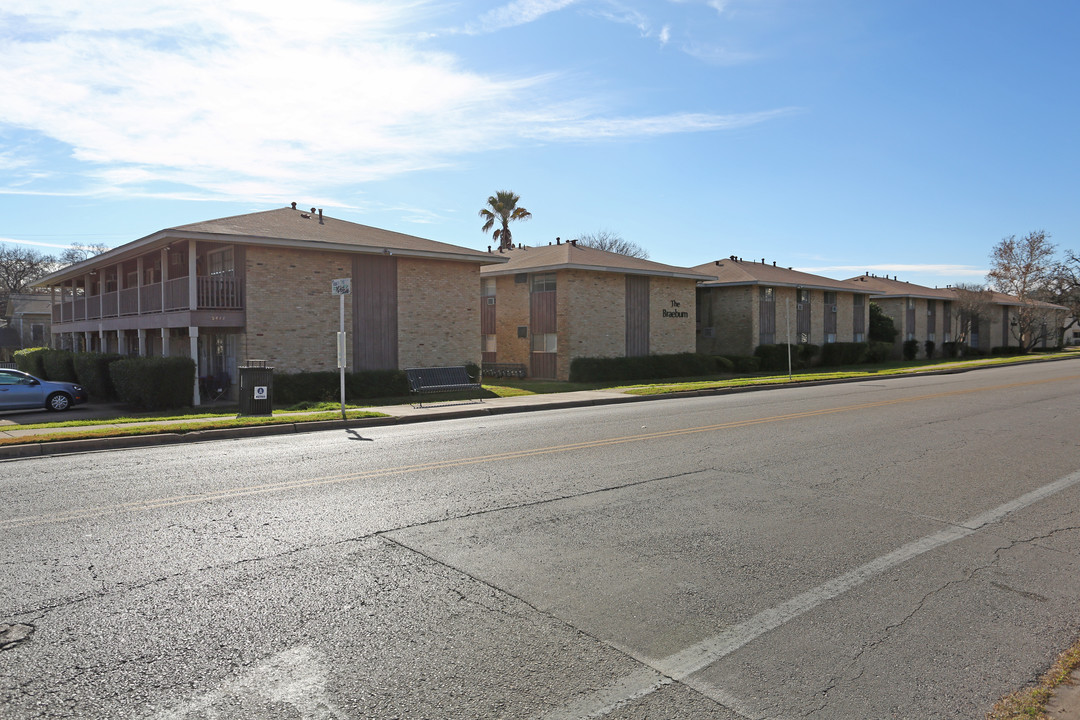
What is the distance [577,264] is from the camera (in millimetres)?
29141

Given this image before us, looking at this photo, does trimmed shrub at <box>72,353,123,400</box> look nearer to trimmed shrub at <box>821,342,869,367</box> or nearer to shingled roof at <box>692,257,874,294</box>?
shingled roof at <box>692,257,874,294</box>

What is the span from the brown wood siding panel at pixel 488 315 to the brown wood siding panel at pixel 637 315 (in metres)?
6.11

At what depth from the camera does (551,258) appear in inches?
1220

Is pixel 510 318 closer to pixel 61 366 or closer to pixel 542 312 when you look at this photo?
pixel 542 312

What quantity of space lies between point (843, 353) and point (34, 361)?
41697 millimetres

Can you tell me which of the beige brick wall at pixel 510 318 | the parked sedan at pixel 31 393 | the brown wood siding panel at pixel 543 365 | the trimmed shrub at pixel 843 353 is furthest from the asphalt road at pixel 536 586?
the trimmed shrub at pixel 843 353

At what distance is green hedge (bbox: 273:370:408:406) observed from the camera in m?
20.2

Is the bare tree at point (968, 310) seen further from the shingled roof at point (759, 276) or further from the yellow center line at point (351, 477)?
the yellow center line at point (351, 477)

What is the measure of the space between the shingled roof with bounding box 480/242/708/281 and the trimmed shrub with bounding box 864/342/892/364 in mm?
17738

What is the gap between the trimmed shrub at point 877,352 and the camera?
46.5 m

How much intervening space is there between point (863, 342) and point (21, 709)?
48.0m

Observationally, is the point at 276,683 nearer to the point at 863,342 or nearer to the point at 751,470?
the point at 751,470

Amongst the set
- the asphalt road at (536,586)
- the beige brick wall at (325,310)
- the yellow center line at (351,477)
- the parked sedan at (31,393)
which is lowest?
the asphalt road at (536,586)

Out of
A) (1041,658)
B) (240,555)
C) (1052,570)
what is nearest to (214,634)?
(240,555)
